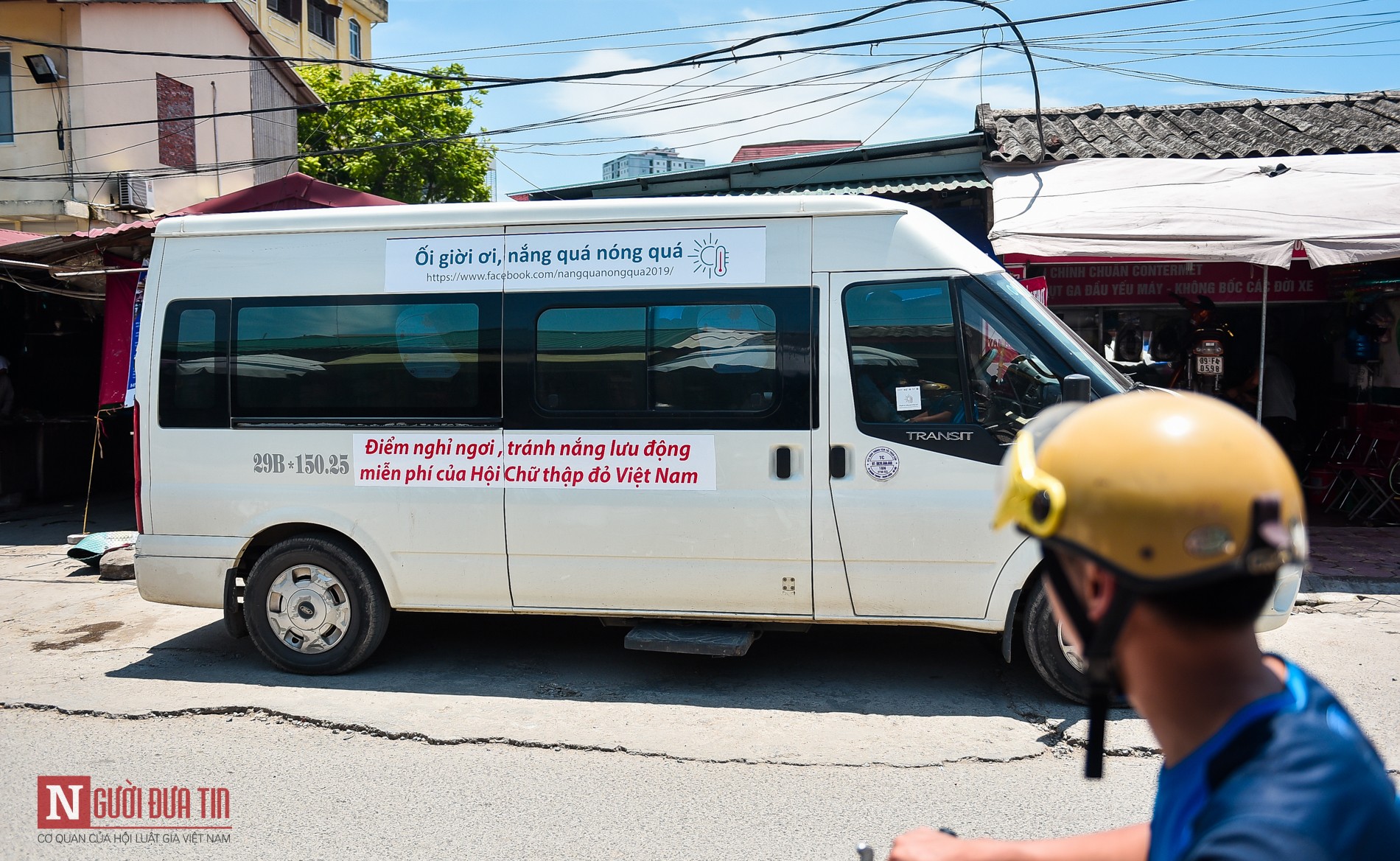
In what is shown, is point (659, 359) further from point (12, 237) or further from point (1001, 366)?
point (12, 237)

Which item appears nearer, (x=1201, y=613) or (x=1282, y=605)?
(x=1201, y=613)

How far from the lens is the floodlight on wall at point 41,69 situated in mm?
17016

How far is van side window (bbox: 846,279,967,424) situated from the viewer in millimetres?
4996

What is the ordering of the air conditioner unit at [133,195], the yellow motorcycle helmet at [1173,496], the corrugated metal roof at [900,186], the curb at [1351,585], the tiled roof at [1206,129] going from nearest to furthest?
the yellow motorcycle helmet at [1173,496], the curb at [1351,585], the corrugated metal roof at [900,186], the tiled roof at [1206,129], the air conditioner unit at [133,195]

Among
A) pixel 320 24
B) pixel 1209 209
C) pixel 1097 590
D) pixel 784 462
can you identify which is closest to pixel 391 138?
pixel 320 24

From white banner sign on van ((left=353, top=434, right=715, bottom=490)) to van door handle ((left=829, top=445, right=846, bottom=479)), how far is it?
0.62 metres

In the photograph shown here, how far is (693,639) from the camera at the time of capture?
5254mm

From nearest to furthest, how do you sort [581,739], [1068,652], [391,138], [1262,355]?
[581,739] → [1068,652] → [1262,355] → [391,138]

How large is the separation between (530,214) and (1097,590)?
458cm

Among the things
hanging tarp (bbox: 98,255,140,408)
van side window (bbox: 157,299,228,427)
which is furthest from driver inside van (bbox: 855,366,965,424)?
hanging tarp (bbox: 98,255,140,408)

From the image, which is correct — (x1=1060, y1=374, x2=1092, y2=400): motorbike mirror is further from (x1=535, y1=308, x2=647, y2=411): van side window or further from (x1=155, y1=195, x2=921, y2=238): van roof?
(x1=535, y1=308, x2=647, y2=411): van side window

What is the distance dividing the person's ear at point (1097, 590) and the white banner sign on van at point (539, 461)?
3.98 m

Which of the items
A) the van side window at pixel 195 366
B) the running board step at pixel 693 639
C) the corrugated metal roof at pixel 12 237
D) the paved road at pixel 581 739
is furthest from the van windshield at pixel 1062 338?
the corrugated metal roof at pixel 12 237

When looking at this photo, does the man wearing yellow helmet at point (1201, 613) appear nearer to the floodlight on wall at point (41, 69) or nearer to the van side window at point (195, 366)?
the van side window at point (195, 366)
